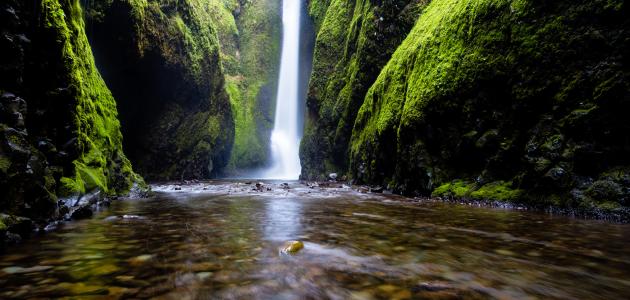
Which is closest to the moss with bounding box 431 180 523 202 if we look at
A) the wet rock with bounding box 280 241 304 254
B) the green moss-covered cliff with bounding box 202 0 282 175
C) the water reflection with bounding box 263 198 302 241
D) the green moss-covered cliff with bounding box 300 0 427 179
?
the water reflection with bounding box 263 198 302 241

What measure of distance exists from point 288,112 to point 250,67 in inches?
383

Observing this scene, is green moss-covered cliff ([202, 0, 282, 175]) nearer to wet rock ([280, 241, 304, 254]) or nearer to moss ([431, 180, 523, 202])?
moss ([431, 180, 523, 202])

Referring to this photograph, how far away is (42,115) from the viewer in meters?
5.82

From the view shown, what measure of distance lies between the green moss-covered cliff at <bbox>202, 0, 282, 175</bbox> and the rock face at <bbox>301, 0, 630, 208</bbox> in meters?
30.1

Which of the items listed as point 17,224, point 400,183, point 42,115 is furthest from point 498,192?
point 42,115

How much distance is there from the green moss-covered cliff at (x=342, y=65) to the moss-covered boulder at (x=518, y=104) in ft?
19.1

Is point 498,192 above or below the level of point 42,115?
below

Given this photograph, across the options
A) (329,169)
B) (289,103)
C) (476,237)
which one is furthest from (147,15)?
(289,103)

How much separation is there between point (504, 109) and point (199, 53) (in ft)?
73.8

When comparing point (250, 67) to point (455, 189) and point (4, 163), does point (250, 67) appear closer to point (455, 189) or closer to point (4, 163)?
point (455, 189)

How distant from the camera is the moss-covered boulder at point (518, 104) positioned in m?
6.41

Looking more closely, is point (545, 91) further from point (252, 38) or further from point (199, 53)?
point (252, 38)

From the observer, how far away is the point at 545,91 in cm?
768

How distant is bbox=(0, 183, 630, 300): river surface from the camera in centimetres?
256
